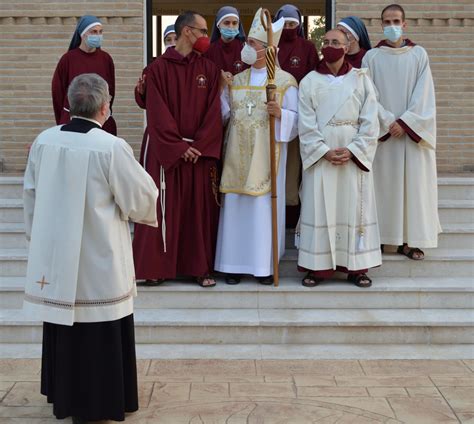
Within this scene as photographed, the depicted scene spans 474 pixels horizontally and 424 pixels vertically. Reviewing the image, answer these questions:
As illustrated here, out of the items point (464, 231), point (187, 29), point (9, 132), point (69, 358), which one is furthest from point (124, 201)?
point (9, 132)

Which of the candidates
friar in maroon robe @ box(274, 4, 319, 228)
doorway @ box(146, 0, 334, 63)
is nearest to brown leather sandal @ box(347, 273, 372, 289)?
friar in maroon robe @ box(274, 4, 319, 228)

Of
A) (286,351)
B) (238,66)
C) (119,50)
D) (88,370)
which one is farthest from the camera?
(119,50)

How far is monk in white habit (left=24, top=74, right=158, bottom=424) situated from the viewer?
4207mm

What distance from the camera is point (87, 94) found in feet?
13.9

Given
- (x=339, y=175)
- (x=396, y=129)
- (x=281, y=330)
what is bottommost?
(x=281, y=330)

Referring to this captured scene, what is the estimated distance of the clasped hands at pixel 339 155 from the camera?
19.6ft

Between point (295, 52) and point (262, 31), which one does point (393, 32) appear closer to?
point (295, 52)

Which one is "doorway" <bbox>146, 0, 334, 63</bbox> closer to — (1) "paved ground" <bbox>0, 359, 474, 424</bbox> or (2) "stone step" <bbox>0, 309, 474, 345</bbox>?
(2) "stone step" <bbox>0, 309, 474, 345</bbox>

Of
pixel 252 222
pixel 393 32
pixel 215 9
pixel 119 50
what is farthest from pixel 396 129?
pixel 215 9

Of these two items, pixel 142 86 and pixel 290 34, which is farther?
pixel 290 34

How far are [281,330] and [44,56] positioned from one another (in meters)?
4.50

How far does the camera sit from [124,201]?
4.27m

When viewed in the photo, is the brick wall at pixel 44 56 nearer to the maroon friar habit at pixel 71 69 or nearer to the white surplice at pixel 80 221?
the maroon friar habit at pixel 71 69

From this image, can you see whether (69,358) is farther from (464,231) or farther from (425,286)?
(464,231)
